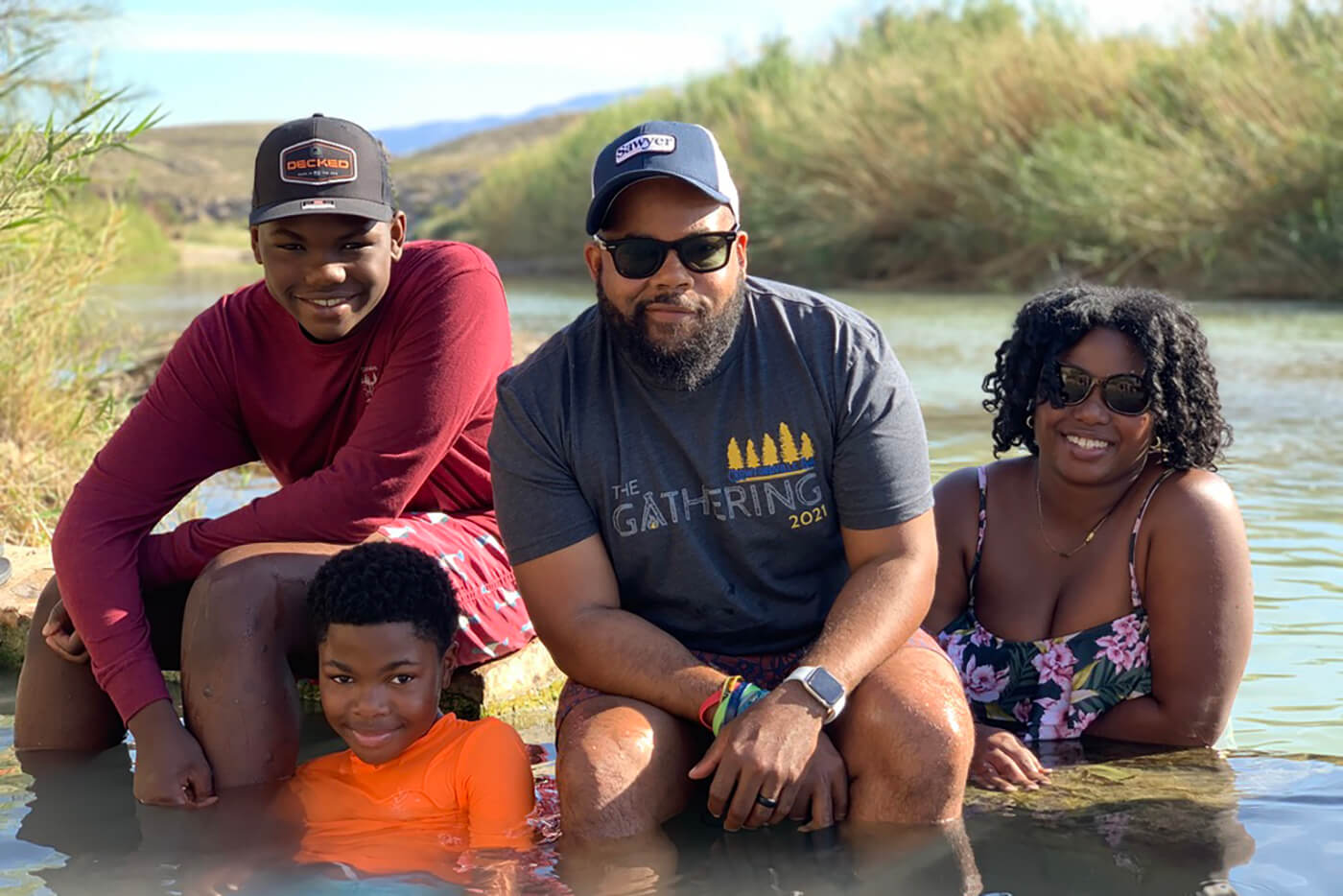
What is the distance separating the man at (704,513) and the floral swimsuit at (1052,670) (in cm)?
44

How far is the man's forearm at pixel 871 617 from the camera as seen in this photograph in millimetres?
3229

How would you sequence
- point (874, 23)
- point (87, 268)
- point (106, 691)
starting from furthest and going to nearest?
point (874, 23) → point (87, 268) → point (106, 691)

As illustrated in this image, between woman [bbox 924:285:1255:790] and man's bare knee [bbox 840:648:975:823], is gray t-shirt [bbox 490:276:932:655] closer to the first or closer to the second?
man's bare knee [bbox 840:648:975:823]

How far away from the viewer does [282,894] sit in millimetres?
3131

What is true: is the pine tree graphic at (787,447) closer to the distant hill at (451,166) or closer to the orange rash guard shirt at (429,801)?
the orange rash guard shirt at (429,801)

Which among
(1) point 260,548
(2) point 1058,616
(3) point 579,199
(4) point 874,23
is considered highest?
(4) point 874,23

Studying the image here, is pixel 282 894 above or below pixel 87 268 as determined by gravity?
below

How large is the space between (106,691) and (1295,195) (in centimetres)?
1404

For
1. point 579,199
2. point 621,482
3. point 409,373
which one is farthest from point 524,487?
point 579,199

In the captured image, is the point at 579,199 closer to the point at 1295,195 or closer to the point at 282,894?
the point at 1295,195

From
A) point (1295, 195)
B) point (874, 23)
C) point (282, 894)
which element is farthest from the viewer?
point (874, 23)

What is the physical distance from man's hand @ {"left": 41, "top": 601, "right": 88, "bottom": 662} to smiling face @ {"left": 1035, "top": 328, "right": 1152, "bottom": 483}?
234 cm

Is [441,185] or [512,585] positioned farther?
[441,185]

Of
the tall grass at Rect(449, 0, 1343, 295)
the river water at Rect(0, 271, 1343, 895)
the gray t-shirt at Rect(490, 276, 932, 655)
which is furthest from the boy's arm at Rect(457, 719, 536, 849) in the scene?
the tall grass at Rect(449, 0, 1343, 295)
